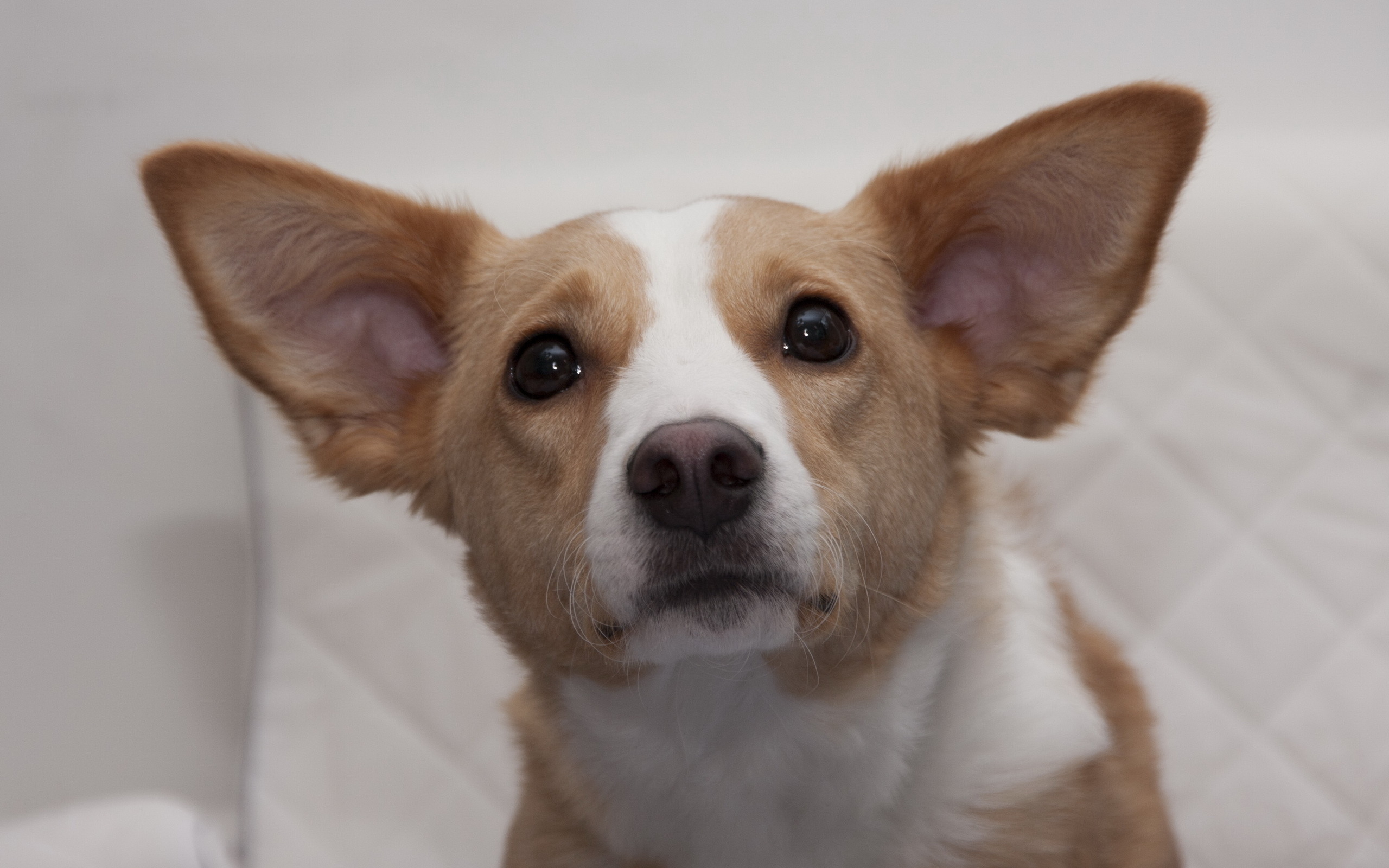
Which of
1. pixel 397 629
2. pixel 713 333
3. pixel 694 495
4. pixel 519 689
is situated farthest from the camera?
pixel 397 629

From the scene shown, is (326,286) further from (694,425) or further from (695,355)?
(694,425)

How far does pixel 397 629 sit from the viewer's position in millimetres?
2621

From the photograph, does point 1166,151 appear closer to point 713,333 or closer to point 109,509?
point 713,333

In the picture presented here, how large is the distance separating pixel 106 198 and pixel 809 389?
198 cm

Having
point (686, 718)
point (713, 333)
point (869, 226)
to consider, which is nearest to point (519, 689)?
point (686, 718)

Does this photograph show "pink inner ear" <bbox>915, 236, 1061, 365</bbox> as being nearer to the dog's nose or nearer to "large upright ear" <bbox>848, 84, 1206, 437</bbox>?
"large upright ear" <bbox>848, 84, 1206, 437</bbox>

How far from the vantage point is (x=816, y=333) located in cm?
158

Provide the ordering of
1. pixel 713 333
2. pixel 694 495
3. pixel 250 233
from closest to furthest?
pixel 694 495 → pixel 713 333 → pixel 250 233

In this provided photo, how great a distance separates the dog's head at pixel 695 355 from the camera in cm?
139

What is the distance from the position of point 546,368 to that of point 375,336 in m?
0.40

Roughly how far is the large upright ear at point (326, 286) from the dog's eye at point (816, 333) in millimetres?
595

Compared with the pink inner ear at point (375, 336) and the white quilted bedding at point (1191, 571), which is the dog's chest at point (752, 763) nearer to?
the pink inner ear at point (375, 336)

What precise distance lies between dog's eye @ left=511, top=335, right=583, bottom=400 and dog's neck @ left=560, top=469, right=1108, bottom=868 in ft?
1.41

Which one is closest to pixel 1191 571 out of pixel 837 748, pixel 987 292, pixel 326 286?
pixel 987 292
